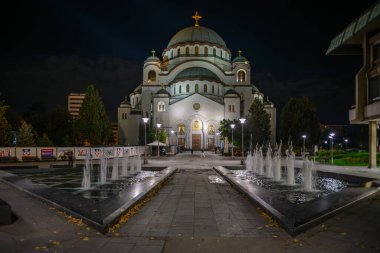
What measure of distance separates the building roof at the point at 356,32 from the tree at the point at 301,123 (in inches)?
1140

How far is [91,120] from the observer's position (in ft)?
185

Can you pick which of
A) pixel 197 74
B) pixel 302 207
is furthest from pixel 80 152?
pixel 197 74

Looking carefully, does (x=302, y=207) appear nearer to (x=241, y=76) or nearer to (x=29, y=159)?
(x=29, y=159)

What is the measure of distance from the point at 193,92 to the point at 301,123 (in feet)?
70.7

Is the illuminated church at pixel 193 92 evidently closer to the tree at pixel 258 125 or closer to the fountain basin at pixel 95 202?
the tree at pixel 258 125

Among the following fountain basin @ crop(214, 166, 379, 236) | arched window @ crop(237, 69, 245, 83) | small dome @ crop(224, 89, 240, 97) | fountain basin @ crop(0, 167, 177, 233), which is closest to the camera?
fountain basin @ crop(214, 166, 379, 236)

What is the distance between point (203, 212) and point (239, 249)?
289cm

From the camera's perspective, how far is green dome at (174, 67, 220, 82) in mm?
67438

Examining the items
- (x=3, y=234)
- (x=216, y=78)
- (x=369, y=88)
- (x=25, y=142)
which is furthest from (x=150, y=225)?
(x=216, y=78)

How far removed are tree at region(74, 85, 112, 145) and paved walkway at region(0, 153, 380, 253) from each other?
48477 mm

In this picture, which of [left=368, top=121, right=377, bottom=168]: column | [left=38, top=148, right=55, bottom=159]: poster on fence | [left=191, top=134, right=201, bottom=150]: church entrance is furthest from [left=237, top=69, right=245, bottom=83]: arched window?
[left=368, top=121, right=377, bottom=168]: column

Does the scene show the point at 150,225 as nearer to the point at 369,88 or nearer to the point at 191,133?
the point at 369,88

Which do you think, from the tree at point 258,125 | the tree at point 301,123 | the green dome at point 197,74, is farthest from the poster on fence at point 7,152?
the green dome at point 197,74

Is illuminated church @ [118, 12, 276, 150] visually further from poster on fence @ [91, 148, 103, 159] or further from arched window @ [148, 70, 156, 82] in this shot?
poster on fence @ [91, 148, 103, 159]
